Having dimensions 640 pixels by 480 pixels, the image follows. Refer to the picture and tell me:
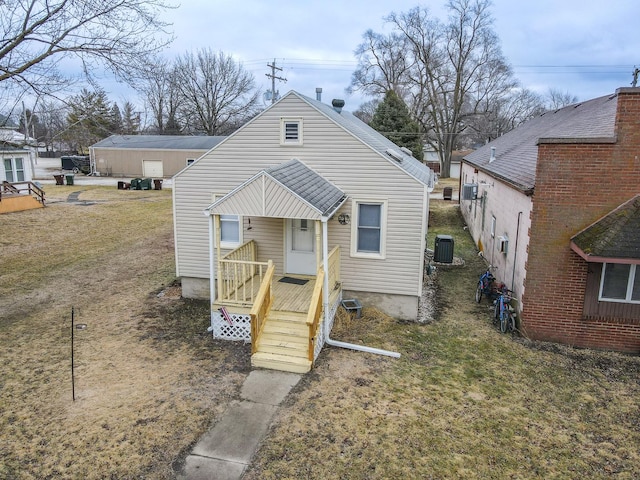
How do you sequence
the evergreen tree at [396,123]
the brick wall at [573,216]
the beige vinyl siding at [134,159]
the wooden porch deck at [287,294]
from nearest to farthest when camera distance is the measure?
the brick wall at [573,216] < the wooden porch deck at [287,294] < the evergreen tree at [396,123] < the beige vinyl siding at [134,159]

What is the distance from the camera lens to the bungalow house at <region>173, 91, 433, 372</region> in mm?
9492

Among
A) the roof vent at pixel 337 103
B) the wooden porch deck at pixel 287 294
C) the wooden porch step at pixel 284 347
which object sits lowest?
the wooden porch step at pixel 284 347

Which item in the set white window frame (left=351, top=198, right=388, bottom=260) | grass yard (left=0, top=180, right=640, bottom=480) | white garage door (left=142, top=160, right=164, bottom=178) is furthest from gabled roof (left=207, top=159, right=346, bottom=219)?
white garage door (left=142, top=160, right=164, bottom=178)

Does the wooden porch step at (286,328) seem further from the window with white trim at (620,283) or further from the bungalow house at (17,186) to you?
the bungalow house at (17,186)

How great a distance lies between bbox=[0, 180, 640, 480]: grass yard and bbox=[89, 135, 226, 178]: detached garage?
1224 inches

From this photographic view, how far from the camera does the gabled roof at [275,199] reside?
9125 millimetres

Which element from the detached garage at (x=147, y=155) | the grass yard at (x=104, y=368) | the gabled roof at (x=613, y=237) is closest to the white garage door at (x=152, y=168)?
the detached garage at (x=147, y=155)

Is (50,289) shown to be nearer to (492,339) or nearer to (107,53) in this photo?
(107,53)

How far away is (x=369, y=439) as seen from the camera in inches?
258

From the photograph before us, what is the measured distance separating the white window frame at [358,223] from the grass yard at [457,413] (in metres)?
1.76

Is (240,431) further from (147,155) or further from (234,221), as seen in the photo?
(147,155)

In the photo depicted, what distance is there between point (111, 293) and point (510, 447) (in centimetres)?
1114

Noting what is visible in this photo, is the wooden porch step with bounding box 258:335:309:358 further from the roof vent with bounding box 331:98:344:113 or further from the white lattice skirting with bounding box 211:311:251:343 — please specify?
the roof vent with bounding box 331:98:344:113

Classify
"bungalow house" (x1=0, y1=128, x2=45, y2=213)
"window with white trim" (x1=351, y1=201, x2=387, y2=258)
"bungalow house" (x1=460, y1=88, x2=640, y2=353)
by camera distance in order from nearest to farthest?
"bungalow house" (x1=460, y1=88, x2=640, y2=353) < "window with white trim" (x1=351, y1=201, x2=387, y2=258) < "bungalow house" (x1=0, y1=128, x2=45, y2=213)
